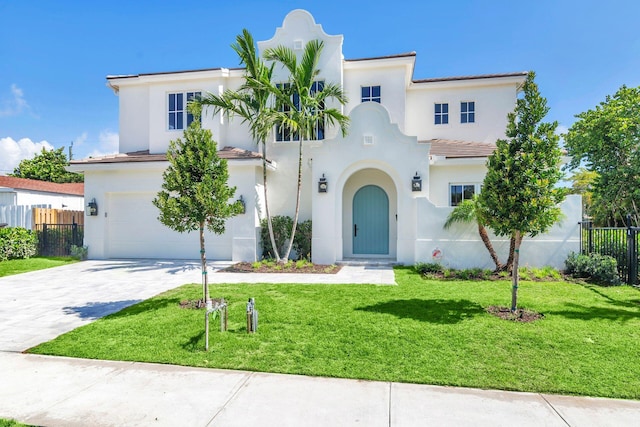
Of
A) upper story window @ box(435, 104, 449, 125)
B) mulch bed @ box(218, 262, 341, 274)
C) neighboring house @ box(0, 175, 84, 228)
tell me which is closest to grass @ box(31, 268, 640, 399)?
mulch bed @ box(218, 262, 341, 274)

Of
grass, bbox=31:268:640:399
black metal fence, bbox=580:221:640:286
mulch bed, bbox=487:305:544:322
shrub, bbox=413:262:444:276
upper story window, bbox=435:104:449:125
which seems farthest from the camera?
upper story window, bbox=435:104:449:125

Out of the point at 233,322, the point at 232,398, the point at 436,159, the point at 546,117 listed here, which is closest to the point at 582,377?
the point at 232,398

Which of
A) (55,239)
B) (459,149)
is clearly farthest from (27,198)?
(459,149)

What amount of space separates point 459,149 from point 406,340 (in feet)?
34.4

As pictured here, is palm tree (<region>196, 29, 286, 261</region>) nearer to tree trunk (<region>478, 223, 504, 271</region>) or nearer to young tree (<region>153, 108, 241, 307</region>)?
young tree (<region>153, 108, 241, 307</region>)

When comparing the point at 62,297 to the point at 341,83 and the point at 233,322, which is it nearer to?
the point at 233,322

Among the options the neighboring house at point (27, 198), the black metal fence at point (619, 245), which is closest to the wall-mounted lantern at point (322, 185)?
the black metal fence at point (619, 245)

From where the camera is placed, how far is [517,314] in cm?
657

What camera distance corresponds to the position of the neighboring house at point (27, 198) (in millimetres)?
16609

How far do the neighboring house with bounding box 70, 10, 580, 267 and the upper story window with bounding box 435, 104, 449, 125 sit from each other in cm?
4

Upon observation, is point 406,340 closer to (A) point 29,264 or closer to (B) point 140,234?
(B) point 140,234

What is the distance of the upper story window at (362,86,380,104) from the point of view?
15227 mm

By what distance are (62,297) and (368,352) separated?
7867mm

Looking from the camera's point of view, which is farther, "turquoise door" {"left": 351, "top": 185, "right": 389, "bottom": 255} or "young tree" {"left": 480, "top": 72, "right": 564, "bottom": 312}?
"turquoise door" {"left": 351, "top": 185, "right": 389, "bottom": 255}
